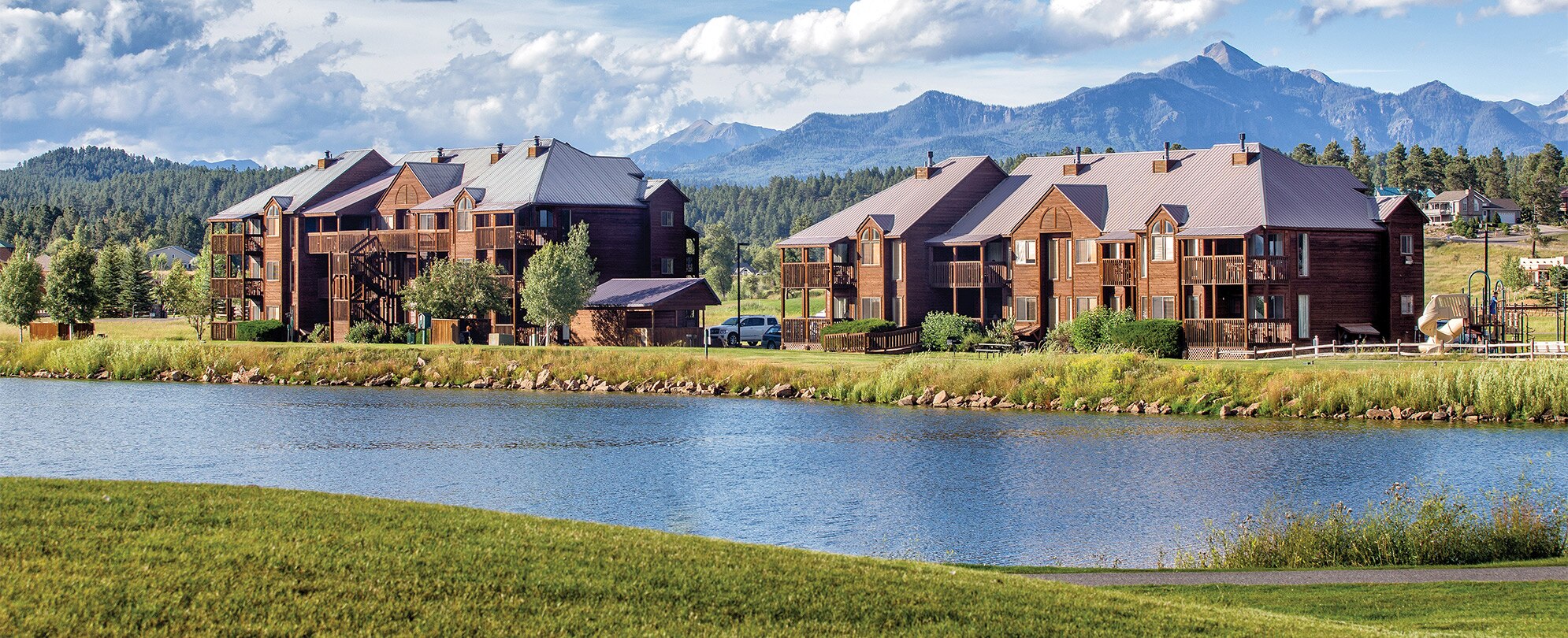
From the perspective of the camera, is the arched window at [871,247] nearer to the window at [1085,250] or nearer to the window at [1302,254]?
the window at [1085,250]

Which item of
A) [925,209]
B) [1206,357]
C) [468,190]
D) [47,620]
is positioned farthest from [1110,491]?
[468,190]

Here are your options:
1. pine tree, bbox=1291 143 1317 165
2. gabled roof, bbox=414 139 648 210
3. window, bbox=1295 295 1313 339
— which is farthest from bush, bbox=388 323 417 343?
pine tree, bbox=1291 143 1317 165

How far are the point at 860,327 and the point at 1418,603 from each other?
49.7 m

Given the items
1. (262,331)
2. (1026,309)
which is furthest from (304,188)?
(1026,309)

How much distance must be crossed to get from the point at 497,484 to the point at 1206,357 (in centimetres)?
3399

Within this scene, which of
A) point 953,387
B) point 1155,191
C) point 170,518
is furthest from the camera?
point 1155,191

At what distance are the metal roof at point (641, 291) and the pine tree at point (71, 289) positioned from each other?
33.0m

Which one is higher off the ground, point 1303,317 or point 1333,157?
point 1333,157

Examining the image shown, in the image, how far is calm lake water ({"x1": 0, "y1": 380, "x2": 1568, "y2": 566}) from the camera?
93.0 feet

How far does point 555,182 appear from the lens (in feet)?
270

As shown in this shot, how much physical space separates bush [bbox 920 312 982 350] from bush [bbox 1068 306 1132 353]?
18.6ft

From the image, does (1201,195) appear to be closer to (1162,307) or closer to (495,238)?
(1162,307)

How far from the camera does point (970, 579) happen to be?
16391 millimetres

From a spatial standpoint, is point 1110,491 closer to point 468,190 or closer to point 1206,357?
point 1206,357
